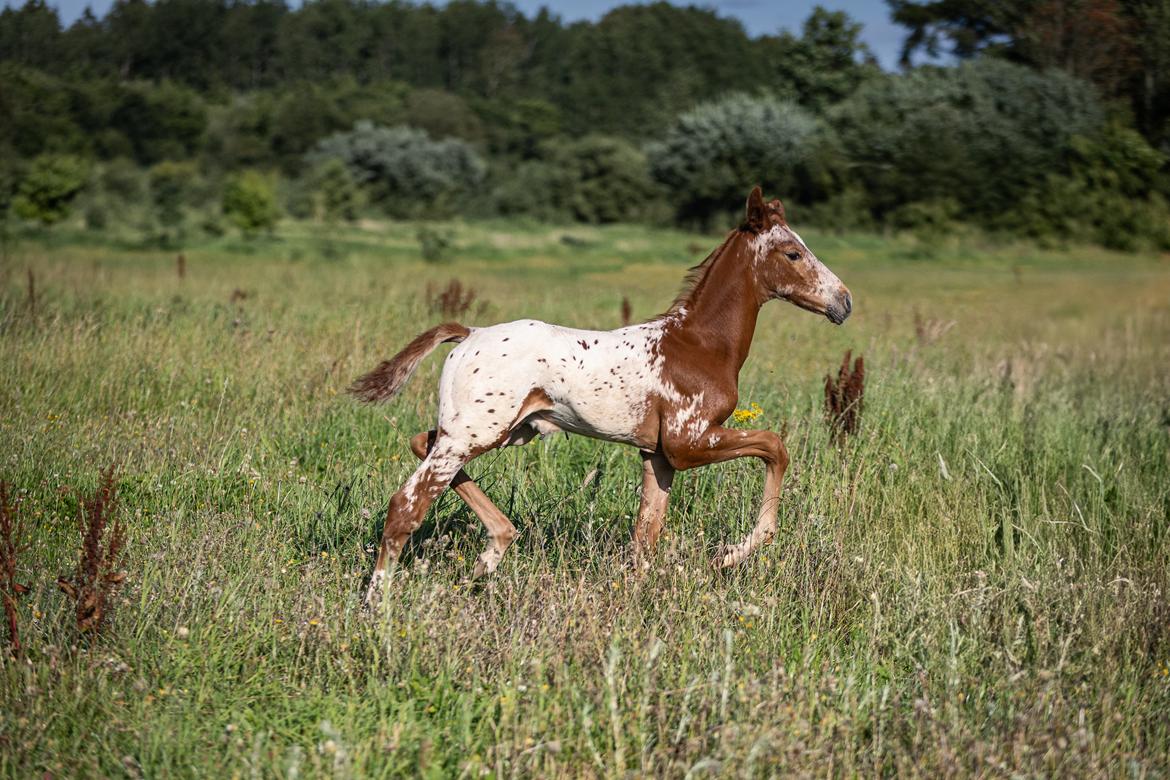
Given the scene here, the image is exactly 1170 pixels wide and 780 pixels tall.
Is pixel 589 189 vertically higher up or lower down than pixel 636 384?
higher up

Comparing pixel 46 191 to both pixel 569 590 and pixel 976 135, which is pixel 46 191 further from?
pixel 569 590

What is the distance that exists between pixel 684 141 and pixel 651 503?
44.9 metres

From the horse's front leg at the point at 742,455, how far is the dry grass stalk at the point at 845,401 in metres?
2.52

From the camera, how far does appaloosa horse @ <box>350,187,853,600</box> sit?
14.9ft

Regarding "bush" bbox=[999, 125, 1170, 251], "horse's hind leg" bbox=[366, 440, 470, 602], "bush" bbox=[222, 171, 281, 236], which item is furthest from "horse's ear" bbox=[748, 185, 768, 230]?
"bush" bbox=[222, 171, 281, 236]

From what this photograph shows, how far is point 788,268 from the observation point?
502 centimetres

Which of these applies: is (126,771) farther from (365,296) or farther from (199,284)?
(199,284)

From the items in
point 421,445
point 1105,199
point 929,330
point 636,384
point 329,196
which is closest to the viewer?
point 636,384

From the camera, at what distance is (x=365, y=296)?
609 inches

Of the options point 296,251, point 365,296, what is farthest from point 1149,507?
point 296,251

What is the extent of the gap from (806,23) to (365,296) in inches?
1700

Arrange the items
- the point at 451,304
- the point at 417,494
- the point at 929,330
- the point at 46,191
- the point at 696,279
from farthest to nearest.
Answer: the point at 46,191 < the point at 451,304 < the point at 929,330 < the point at 696,279 < the point at 417,494

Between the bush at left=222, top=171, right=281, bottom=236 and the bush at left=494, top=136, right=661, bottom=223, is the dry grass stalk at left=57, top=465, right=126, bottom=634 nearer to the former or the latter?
the bush at left=222, top=171, right=281, bottom=236

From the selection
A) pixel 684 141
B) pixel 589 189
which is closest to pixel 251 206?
pixel 684 141
